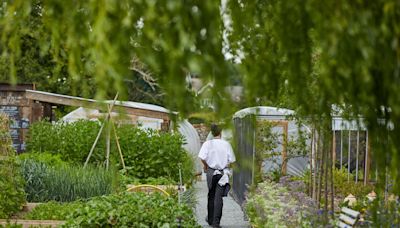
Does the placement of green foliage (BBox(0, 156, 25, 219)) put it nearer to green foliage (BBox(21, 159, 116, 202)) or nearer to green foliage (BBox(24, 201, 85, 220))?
green foliage (BBox(24, 201, 85, 220))

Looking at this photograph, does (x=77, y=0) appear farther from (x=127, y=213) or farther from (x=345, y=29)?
(x=127, y=213)

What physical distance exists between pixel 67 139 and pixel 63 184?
15.5ft

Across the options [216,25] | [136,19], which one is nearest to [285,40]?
[216,25]

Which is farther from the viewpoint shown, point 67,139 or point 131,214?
point 67,139

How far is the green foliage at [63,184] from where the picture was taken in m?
11.9

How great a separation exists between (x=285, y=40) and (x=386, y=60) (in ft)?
1.41

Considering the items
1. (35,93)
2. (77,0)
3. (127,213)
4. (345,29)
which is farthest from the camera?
(35,93)

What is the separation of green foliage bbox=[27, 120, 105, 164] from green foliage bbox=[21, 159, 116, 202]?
373cm

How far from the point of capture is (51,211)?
34.8 feet

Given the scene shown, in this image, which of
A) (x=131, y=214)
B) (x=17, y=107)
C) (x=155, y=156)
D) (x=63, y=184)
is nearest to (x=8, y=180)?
(x=63, y=184)

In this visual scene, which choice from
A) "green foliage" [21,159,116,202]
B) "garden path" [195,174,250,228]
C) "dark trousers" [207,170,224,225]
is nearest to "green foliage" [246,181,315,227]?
"dark trousers" [207,170,224,225]

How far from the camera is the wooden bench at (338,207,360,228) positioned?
748 centimetres

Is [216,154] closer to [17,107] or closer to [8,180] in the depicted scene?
[8,180]

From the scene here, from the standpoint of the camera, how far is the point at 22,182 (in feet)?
37.3
